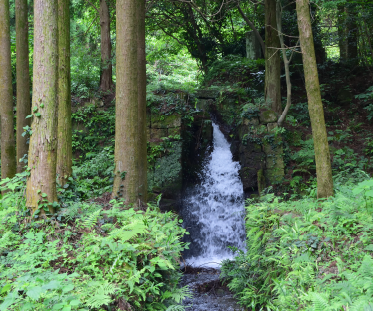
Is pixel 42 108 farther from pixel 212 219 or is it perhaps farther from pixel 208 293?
pixel 212 219

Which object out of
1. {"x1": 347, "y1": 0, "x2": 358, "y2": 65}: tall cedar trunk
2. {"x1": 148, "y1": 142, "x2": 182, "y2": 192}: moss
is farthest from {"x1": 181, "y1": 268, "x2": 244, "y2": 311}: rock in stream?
{"x1": 347, "y1": 0, "x2": 358, "y2": 65}: tall cedar trunk

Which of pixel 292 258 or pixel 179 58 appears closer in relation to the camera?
pixel 292 258

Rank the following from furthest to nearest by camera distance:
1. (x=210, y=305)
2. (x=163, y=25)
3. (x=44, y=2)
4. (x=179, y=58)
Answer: (x=179, y=58)
(x=163, y=25)
(x=210, y=305)
(x=44, y=2)

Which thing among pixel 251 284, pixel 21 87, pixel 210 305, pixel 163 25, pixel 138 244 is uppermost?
pixel 163 25

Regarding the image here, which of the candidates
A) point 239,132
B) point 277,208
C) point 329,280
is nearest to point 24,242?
point 329,280

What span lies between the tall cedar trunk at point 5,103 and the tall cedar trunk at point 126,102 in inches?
160

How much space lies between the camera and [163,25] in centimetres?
1538

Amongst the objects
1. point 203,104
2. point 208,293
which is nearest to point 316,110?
point 208,293

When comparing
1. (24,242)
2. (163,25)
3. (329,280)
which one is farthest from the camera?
(163,25)

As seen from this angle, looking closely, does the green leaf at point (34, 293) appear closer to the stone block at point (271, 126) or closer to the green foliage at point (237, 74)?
the stone block at point (271, 126)

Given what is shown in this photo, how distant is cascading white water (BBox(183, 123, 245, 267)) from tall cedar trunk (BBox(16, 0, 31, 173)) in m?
5.43

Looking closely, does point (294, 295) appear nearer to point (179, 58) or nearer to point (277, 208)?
point (277, 208)

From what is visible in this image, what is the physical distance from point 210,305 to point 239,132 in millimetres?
6995

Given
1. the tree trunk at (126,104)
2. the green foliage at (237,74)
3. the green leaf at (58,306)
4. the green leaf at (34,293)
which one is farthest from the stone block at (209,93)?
the green leaf at (34,293)
